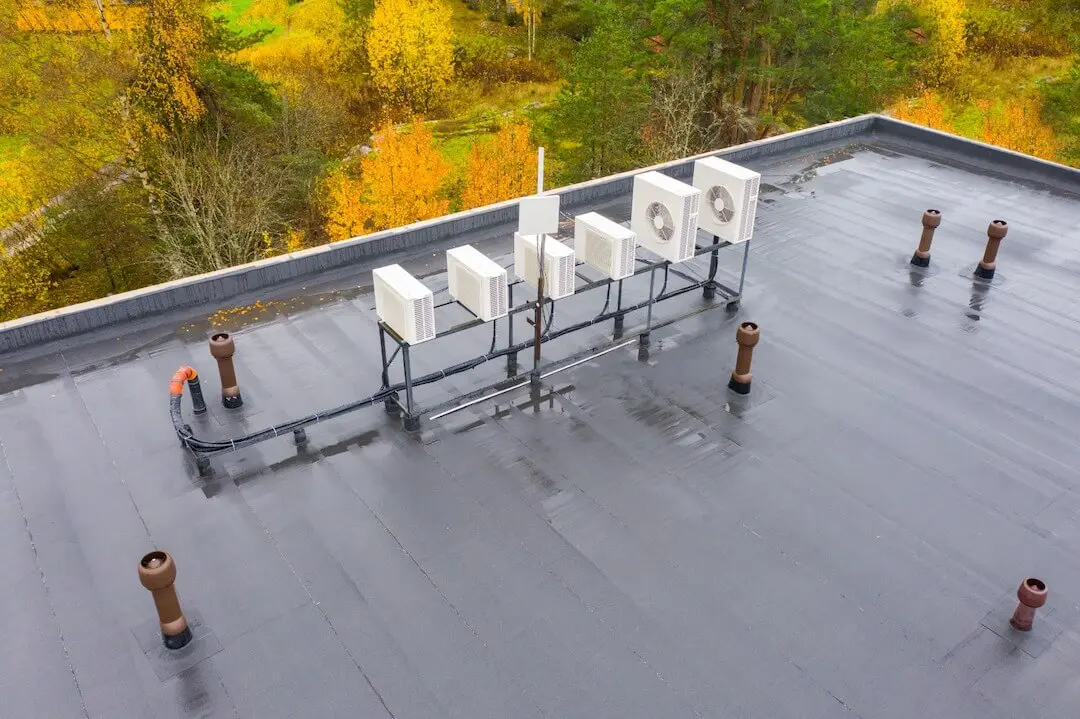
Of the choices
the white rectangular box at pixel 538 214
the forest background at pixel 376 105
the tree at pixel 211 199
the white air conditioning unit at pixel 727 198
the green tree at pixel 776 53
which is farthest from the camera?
the green tree at pixel 776 53

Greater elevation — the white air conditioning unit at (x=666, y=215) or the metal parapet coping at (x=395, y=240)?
the white air conditioning unit at (x=666, y=215)

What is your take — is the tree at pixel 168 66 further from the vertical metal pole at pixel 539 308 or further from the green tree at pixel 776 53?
the vertical metal pole at pixel 539 308

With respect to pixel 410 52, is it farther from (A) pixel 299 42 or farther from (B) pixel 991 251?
(B) pixel 991 251

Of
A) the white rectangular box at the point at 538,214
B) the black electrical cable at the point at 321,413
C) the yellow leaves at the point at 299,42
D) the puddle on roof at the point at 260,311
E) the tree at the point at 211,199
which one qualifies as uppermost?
the white rectangular box at the point at 538,214

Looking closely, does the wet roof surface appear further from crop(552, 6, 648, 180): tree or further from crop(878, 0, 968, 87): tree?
crop(878, 0, 968, 87): tree

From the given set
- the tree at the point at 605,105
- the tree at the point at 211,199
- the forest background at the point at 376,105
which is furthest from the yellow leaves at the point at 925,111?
the tree at the point at 211,199

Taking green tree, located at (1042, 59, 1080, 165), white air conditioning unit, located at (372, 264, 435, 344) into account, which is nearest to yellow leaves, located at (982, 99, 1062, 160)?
green tree, located at (1042, 59, 1080, 165)

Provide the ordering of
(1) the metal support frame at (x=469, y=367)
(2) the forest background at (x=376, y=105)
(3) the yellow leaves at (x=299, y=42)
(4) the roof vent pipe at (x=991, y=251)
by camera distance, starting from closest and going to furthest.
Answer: (1) the metal support frame at (x=469, y=367)
(4) the roof vent pipe at (x=991, y=251)
(2) the forest background at (x=376, y=105)
(3) the yellow leaves at (x=299, y=42)

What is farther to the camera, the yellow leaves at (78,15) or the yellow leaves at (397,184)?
the yellow leaves at (397,184)
